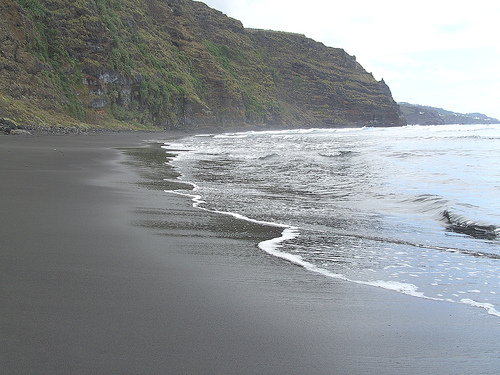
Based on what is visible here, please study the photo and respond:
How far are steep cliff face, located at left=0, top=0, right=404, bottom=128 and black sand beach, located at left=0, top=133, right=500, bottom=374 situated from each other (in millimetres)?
25789

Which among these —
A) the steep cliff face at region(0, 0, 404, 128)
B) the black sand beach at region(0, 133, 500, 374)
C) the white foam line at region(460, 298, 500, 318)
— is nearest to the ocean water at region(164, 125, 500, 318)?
the white foam line at region(460, 298, 500, 318)

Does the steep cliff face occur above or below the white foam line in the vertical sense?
above

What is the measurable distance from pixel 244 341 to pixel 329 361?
1.45 ft

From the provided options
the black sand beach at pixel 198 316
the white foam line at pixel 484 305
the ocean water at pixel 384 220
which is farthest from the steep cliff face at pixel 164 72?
the white foam line at pixel 484 305

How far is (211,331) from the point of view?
87.9 inches

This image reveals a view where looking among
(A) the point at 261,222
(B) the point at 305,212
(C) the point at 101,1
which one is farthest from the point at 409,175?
(C) the point at 101,1

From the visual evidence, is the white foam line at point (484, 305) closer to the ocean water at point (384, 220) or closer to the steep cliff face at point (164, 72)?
the ocean water at point (384, 220)

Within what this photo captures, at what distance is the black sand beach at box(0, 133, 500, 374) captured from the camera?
196 centimetres

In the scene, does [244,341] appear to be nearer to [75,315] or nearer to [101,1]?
[75,315]

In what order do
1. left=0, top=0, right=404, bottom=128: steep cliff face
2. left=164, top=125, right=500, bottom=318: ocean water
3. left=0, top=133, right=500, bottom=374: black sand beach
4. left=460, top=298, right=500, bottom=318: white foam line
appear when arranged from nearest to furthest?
1. left=0, top=133, right=500, bottom=374: black sand beach
2. left=460, top=298, right=500, bottom=318: white foam line
3. left=164, top=125, right=500, bottom=318: ocean water
4. left=0, top=0, right=404, bottom=128: steep cliff face

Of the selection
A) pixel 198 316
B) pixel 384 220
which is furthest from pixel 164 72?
pixel 198 316

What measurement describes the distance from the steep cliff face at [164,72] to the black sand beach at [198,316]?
2579 cm

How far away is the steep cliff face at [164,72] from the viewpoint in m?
33.1

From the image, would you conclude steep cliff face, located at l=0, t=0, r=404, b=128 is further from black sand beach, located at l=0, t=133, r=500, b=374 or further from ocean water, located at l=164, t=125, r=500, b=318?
black sand beach, located at l=0, t=133, r=500, b=374
